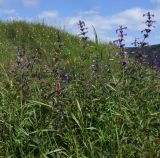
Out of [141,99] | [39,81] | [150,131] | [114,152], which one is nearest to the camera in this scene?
[114,152]

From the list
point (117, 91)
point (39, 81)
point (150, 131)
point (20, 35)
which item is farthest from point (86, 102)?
point (20, 35)

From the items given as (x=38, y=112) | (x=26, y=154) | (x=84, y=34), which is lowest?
(x=26, y=154)

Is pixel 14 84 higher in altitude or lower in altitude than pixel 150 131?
higher

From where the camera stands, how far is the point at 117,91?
21.1 ft

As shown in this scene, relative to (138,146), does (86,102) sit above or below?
above

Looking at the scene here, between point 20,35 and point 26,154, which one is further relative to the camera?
point 20,35

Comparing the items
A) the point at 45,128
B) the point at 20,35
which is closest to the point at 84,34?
the point at 45,128

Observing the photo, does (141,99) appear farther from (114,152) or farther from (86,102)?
(114,152)

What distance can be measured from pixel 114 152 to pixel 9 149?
1.19m

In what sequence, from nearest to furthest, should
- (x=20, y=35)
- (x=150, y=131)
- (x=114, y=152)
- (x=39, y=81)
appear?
(x=114, y=152) < (x=150, y=131) < (x=39, y=81) < (x=20, y=35)

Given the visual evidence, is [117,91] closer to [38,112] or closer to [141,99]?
[141,99]

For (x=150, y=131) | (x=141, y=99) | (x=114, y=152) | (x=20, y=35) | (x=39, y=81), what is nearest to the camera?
(x=114, y=152)

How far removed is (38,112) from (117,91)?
39.0 inches

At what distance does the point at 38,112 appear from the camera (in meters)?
6.39
